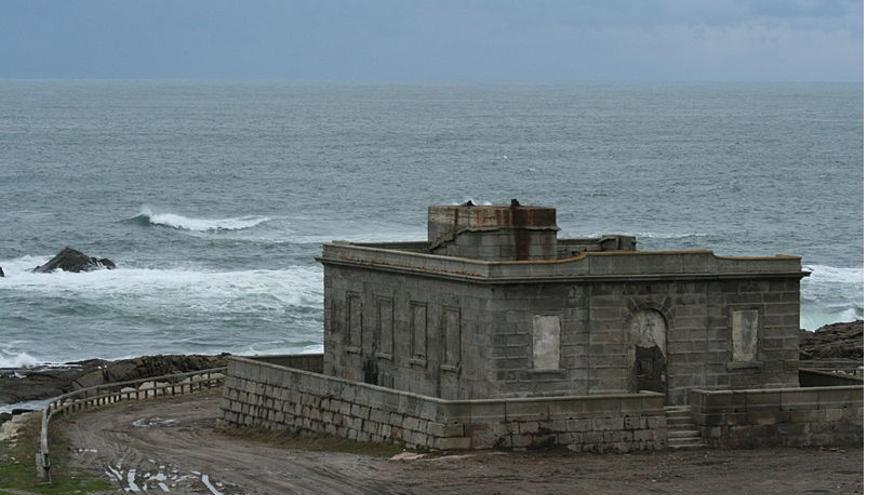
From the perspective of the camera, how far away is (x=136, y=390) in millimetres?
49062

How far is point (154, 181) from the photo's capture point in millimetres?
152250

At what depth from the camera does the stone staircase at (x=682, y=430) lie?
122ft

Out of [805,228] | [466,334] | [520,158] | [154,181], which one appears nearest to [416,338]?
[466,334]

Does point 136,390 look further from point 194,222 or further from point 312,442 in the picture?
point 194,222

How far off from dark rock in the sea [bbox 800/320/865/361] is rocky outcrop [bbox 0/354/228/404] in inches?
694

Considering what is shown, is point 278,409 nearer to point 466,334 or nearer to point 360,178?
point 466,334

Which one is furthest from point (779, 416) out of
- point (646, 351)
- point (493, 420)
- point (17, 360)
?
point (17, 360)

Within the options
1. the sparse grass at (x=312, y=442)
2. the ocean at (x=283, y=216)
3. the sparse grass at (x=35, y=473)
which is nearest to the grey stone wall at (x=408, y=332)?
the sparse grass at (x=312, y=442)

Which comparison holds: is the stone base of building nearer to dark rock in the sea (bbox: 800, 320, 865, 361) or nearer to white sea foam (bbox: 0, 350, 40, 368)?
dark rock in the sea (bbox: 800, 320, 865, 361)

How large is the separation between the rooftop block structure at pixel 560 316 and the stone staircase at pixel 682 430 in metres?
0.82

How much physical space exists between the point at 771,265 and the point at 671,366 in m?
2.94

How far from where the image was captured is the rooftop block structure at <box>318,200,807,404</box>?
37344mm

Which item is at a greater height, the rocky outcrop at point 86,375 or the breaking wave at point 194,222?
the breaking wave at point 194,222

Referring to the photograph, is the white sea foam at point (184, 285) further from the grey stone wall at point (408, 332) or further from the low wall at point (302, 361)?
the grey stone wall at point (408, 332)
